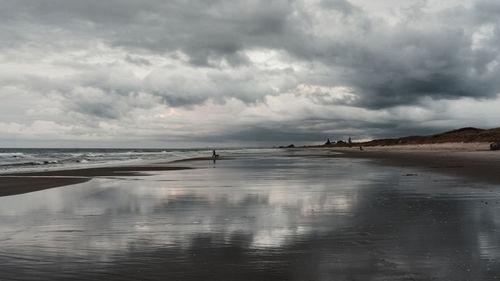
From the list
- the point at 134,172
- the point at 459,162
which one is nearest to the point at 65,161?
the point at 134,172

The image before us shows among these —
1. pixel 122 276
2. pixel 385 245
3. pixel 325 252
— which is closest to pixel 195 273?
pixel 122 276

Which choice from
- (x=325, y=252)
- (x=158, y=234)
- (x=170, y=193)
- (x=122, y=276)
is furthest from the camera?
(x=170, y=193)

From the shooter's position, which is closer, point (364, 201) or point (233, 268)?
point (233, 268)

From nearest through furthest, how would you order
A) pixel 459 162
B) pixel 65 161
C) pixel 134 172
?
pixel 134 172 → pixel 459 162 → pixel 65 161

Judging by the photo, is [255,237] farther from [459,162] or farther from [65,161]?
[65,161]

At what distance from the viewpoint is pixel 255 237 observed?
8484 millimetres

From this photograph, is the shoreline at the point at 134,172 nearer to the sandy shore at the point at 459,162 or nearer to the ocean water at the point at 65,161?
the sandy shore at the point at 459,162

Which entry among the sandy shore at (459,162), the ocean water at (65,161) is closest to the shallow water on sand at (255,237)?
the sandy shore at (459,162)

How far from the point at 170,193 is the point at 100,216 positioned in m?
5.42

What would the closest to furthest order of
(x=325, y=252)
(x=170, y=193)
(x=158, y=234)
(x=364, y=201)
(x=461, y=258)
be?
1. (x=461, y=258)
2. (x=325, y=252)
3. (x=158, y=234)
4. (x=364, y=201)
5. (x=170, y=193)

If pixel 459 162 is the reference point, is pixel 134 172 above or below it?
below

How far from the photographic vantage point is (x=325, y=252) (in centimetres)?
722

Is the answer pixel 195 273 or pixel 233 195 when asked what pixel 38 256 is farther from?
pixel 233 195

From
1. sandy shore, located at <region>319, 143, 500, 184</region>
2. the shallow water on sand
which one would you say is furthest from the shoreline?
the shallow water on sand
